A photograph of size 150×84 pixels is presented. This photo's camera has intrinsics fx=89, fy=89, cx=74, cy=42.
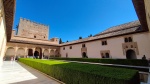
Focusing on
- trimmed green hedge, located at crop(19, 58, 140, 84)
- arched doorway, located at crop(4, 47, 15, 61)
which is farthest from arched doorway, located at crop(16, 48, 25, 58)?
trimmed green hedge, located at crop(19, 58, 140, 84)

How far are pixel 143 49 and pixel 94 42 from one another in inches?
361

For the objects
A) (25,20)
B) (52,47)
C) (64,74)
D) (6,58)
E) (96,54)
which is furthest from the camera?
(25,20)

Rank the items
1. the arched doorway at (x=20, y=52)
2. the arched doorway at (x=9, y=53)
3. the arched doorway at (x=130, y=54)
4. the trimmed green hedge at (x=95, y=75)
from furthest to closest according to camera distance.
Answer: the arched doorway at (x=20, y=52), the arched doorway at (x=9, y=53), the arched doorway at (x=130, y=54), the trimmed green hedge at (x=95, y=75)

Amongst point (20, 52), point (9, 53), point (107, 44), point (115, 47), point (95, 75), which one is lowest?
point (95, 75)

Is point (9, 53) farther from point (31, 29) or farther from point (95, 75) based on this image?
point (95, 75)

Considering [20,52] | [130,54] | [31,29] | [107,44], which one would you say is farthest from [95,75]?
[31,29]

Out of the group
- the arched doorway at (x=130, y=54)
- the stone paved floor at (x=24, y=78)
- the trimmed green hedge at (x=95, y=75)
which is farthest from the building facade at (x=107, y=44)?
the trimmed green hedge at (x=95, y=75)

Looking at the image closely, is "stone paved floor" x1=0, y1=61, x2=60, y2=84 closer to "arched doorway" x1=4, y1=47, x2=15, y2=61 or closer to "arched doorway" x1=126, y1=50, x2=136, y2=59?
"arched doorway" x1=126, y1=50, x2=136, y2=59

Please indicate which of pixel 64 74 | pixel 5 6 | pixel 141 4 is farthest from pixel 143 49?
pixel 5 6

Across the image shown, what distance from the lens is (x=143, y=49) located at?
1387 cm

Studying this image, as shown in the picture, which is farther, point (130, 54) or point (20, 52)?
point (20, 52)

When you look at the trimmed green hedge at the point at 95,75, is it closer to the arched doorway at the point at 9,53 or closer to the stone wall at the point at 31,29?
the arched doorway at the point at 9,53

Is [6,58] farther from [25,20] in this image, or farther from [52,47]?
[25,20]

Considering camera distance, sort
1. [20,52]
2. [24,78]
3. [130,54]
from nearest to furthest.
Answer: [24,78], [130,54], [20,52]
